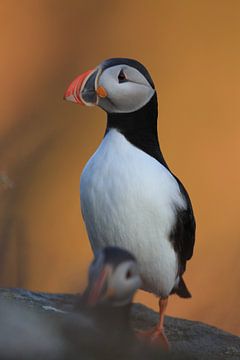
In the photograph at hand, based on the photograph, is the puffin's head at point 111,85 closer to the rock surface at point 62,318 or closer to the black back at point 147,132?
the black back at point 147,132

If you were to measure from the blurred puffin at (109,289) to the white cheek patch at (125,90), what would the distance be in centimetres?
49

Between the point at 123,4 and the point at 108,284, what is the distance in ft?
6.89

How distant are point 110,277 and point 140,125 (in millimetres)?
610

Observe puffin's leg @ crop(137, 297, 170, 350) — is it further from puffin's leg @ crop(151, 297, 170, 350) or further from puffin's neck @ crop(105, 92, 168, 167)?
puffin's neck @ crop(105, 92, 168, 167)

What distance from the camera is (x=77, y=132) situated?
3295 mm

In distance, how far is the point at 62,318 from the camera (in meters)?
1.52

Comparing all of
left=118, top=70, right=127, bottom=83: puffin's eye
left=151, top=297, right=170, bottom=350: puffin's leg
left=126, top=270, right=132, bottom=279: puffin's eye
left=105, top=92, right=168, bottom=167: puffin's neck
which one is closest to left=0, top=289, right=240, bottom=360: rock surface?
left=151, top=297, right=170, bottom=350: puffin's leg

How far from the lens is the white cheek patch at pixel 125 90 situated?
75.3 inches

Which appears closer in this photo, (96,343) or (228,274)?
(96,343)

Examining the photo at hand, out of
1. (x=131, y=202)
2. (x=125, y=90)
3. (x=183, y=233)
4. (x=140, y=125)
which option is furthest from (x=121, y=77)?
(x=183, y=233)

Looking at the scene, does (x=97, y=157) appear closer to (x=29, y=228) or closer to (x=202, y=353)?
(x=202, y=353)

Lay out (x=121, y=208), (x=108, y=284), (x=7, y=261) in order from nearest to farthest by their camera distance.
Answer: (x=108, y=284) < (x=121, y=208) < (x=7, y=261)

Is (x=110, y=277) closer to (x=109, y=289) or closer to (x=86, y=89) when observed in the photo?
(x=109, y=289)

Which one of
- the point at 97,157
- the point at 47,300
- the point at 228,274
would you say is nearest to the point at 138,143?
the point at 97,157
